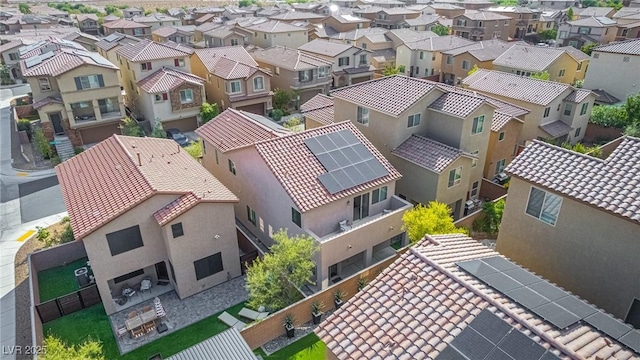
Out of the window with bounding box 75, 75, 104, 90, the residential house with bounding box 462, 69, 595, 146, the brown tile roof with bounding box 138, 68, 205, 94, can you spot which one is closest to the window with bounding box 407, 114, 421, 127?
the residential house with bounding box 462, 69, 595, 146

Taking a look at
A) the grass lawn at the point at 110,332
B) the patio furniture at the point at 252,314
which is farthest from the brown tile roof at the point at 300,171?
the grass lawn at the point at 110,332

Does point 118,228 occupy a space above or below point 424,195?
above

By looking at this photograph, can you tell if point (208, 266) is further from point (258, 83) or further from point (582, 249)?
point (258, 83)

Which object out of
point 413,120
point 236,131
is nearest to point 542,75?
point 413,120

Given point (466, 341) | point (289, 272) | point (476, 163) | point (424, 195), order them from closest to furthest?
point (466, 341) < point (289, 272) < point (424, 195) < point (476, 163)

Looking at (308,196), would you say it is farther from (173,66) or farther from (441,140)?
(173,66)

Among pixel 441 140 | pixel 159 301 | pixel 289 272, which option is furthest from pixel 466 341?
pixel 441 140

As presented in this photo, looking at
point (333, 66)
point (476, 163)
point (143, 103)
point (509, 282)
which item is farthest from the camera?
point (333, 66)
